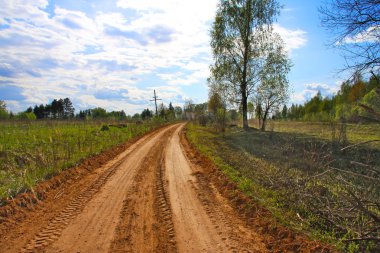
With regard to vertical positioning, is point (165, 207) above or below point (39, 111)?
below

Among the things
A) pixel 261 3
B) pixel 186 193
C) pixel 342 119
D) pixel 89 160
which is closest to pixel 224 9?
pixel 261 3

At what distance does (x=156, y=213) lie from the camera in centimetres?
625

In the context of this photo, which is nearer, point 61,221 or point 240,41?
point 61,221

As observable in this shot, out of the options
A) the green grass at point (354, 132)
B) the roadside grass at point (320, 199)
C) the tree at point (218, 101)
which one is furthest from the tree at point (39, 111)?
the roadside grass at point (320, 199)

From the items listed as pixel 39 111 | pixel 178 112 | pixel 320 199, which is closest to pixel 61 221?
pixel 320 199

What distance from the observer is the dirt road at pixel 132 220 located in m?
4.79

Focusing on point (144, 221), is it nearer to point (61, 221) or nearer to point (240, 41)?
point (61, 221)

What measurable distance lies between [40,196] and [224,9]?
77.8ft

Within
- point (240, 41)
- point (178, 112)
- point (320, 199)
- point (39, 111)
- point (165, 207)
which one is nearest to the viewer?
point (320, 199)

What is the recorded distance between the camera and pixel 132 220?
19.2 ft

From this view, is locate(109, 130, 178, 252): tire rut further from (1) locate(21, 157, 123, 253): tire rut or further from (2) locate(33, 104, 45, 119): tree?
(2) locate(33, 104, 45, 119): tree

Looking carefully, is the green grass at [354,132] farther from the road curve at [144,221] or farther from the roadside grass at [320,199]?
the road curve at [144,221]

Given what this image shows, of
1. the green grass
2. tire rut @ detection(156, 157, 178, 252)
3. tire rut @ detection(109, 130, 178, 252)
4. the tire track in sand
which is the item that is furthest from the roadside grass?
the green grass

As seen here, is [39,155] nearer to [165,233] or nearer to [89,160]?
[89,160]
